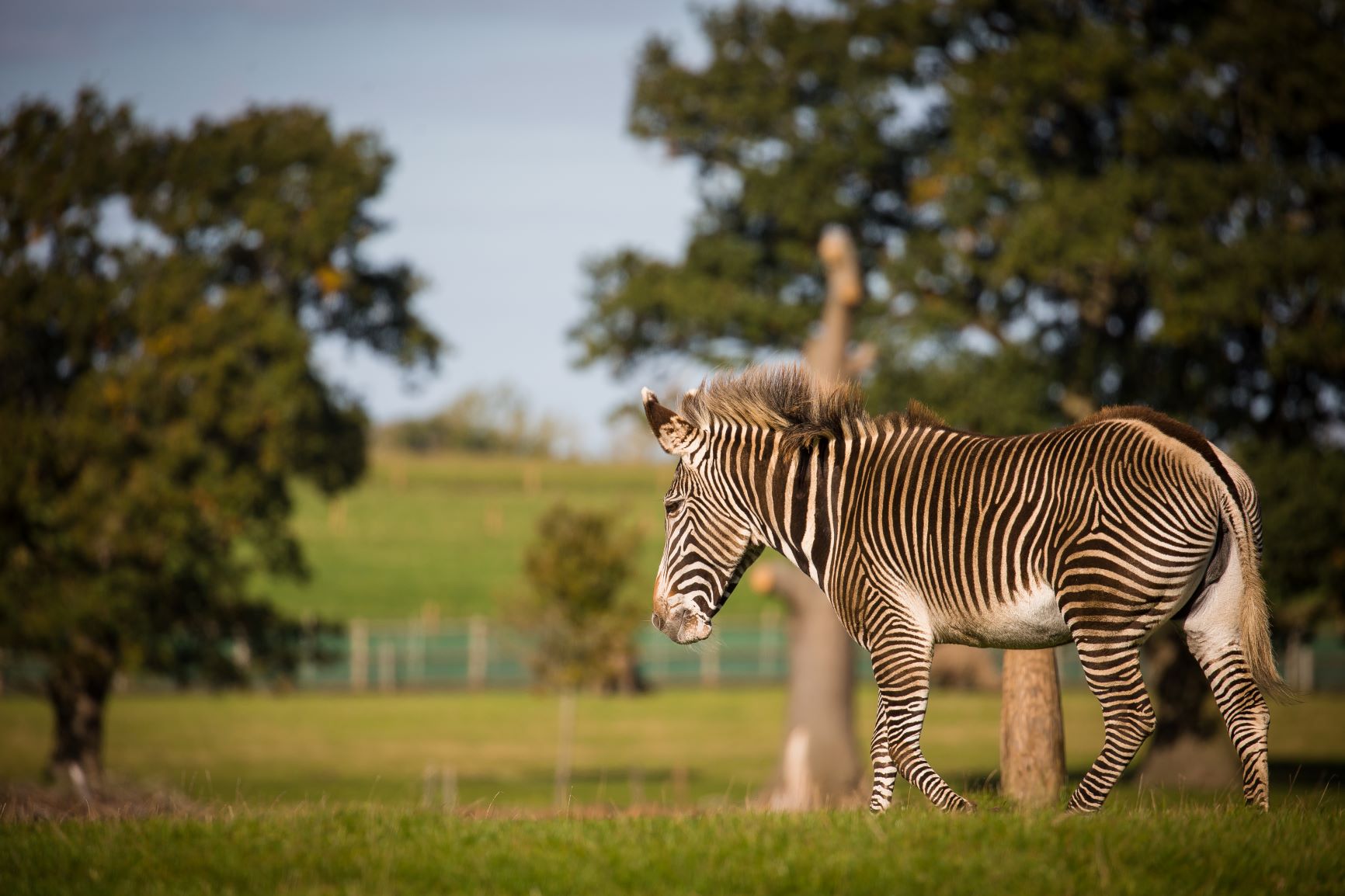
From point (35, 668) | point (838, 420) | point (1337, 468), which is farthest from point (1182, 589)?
point (35, 668)

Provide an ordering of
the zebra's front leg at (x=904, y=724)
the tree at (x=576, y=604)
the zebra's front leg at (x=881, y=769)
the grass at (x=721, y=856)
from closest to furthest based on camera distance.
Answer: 1. the grass at (x=721, y=856)
2. the zebra's front leg at (x=904, y=724)
3. the zebra's front leg at (x=881, y=769)
4. the tree at (x=576, y=604)

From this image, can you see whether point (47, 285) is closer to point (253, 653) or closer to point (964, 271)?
point (253, 653)

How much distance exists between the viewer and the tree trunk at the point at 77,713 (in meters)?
24.2

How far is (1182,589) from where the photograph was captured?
660 cm

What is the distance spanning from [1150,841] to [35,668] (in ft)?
158

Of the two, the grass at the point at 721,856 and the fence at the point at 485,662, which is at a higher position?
the grass at the point at 721,856

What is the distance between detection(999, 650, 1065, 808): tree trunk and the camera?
9.18 m

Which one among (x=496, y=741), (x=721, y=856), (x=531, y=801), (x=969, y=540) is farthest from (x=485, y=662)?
(x=721, y=856)

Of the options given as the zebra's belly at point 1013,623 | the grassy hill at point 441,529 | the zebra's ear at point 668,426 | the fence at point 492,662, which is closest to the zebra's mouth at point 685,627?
the zebra's ear at point 668,426

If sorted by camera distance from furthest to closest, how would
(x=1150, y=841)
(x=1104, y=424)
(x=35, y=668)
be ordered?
(x=35, y=668) → (x=1104, y=424) → (x=1150, y=841)

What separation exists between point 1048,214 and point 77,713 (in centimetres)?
2005

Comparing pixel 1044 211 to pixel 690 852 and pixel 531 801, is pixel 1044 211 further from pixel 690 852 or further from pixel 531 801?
pixel 690 852

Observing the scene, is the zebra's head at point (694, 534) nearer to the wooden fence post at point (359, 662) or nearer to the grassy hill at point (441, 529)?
the grassy hill at point (441, 529)

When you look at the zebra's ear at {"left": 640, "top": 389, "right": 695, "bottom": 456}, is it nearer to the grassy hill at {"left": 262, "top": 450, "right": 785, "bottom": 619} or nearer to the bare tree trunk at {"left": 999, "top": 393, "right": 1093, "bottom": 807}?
the bare tree trunk at {"left": 999, "top": 393, "right": 1093, "bottom": 807}
